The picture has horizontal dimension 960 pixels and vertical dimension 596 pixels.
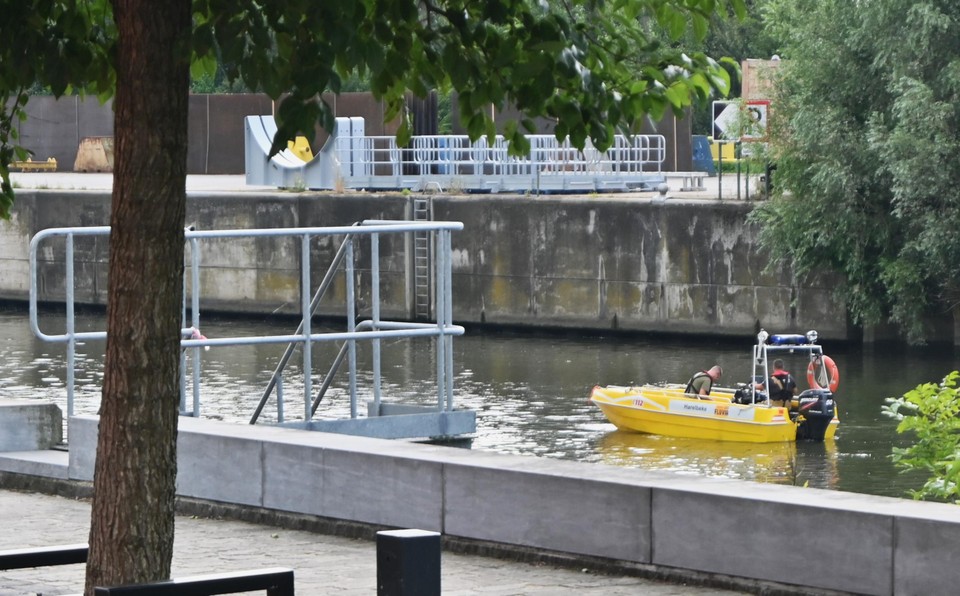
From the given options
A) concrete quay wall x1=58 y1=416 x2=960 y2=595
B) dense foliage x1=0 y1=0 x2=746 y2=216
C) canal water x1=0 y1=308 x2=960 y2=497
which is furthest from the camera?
canal water x1=0 y1=308 x2=960 y2=497

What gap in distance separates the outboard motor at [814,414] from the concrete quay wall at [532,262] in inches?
398

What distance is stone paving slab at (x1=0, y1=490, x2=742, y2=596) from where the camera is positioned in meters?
7.54

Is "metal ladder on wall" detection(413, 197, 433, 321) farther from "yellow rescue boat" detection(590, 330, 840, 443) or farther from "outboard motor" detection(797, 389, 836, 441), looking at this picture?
"outboard motor" detection(797, 389, 836, 441)

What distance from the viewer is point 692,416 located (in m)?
24.4

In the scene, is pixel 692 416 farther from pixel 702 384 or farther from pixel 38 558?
pixel 38 558

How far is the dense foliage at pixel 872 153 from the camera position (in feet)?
99.5

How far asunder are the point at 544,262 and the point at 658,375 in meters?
7.37

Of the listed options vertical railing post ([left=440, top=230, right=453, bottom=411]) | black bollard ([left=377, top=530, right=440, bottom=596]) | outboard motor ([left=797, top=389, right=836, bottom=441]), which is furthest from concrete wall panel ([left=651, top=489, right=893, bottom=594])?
outboard motor ([left=797, top=389, right=836, bottom=441])

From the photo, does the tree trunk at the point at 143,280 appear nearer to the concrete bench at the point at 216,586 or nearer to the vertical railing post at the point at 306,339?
the concrete bench at the point at 216,586

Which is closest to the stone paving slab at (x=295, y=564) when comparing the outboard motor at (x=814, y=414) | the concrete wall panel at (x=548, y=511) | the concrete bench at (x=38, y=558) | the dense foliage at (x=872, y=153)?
the concrete wall panel at (x=548, y=511)

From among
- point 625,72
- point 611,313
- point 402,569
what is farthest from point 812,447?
point 402,569

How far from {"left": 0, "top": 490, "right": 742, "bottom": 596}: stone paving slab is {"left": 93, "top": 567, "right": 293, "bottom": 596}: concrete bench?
2340 millimetres

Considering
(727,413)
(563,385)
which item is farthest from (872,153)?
(727,413)

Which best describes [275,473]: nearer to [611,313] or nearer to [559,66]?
[559,66]
